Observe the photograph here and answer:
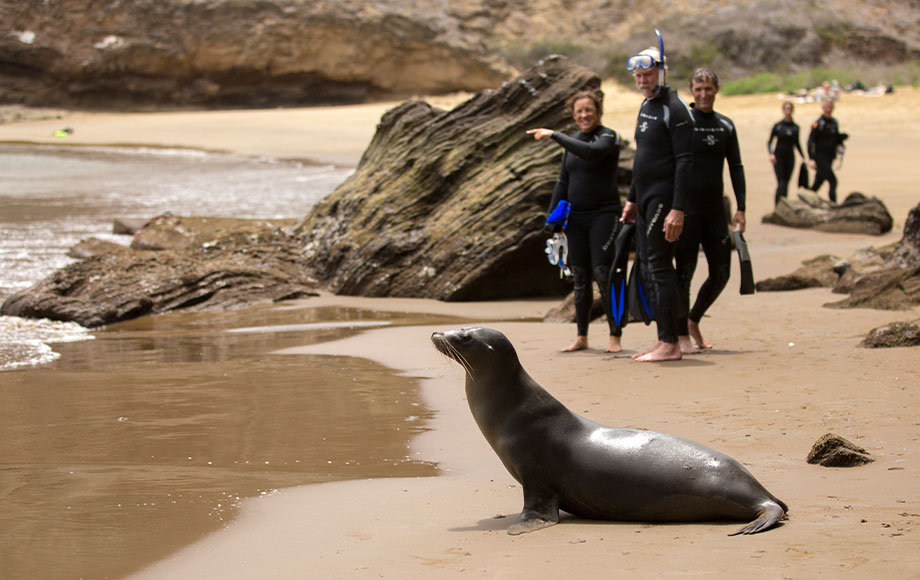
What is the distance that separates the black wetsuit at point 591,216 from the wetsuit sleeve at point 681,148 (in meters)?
0.66

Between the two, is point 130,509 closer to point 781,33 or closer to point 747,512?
point 747,512

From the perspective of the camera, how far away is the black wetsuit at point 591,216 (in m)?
7.59

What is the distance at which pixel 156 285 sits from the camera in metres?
10.9

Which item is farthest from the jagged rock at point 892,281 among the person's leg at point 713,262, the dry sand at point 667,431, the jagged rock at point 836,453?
the jagged rock at point 836,453

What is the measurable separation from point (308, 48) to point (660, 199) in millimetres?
38154

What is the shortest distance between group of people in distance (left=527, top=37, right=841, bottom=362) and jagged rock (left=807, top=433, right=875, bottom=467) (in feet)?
8.21

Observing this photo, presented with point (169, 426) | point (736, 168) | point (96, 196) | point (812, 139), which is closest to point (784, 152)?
point (812, 139)

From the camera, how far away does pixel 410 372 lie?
7168mm

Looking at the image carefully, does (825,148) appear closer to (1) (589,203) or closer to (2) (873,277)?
(2) (873,277)

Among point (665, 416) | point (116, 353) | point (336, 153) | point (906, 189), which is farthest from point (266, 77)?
point (665, 416)

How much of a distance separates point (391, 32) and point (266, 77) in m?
5.33

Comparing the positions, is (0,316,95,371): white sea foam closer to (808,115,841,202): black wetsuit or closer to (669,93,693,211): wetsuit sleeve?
(669,93,693,211): wetsuit sleeve

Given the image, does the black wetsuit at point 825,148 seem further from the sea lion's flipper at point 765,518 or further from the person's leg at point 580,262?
the sea lion's flipper at point 765,518

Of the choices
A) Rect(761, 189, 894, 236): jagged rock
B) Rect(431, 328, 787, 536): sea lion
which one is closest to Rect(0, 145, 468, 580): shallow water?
Rect(431, 328, 787, 536): sea lion
